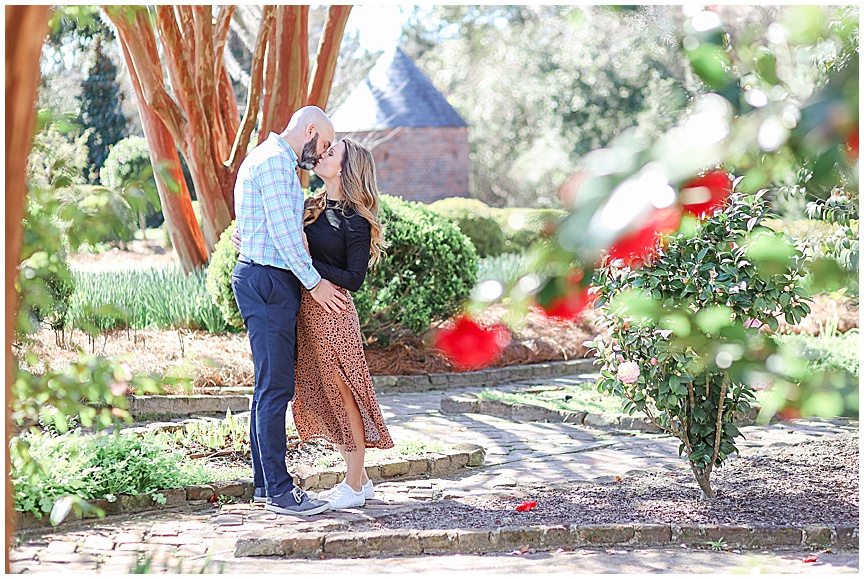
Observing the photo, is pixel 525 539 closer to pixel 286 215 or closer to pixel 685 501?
pixel 685 501

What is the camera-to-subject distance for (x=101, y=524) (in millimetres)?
4211

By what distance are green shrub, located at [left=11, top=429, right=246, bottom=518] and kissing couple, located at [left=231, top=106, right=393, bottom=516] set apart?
1.36 feet

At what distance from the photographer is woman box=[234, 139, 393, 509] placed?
4586 millimetres

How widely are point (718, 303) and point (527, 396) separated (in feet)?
12.3

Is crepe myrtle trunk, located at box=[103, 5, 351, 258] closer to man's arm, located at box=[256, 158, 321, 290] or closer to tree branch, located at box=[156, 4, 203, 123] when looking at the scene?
tree branch, located at box=[156, 4, 203, 123]

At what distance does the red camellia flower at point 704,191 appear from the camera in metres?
1.03

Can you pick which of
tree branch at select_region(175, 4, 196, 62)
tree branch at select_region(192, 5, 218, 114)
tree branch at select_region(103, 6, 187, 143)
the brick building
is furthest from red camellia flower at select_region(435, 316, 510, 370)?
the brick building

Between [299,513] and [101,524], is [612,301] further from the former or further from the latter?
[101,524]

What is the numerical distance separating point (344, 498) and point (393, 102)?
21.2 metres

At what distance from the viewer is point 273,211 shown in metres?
4.35

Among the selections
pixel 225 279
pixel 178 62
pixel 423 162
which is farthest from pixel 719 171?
pixel 423 162

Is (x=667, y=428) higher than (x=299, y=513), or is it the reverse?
(x=667, y=428)

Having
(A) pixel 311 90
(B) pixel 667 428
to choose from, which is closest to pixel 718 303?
(B) pixel 667 428

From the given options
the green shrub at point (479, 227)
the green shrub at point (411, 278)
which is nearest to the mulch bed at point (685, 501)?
the green shrub at point (411, 278)
